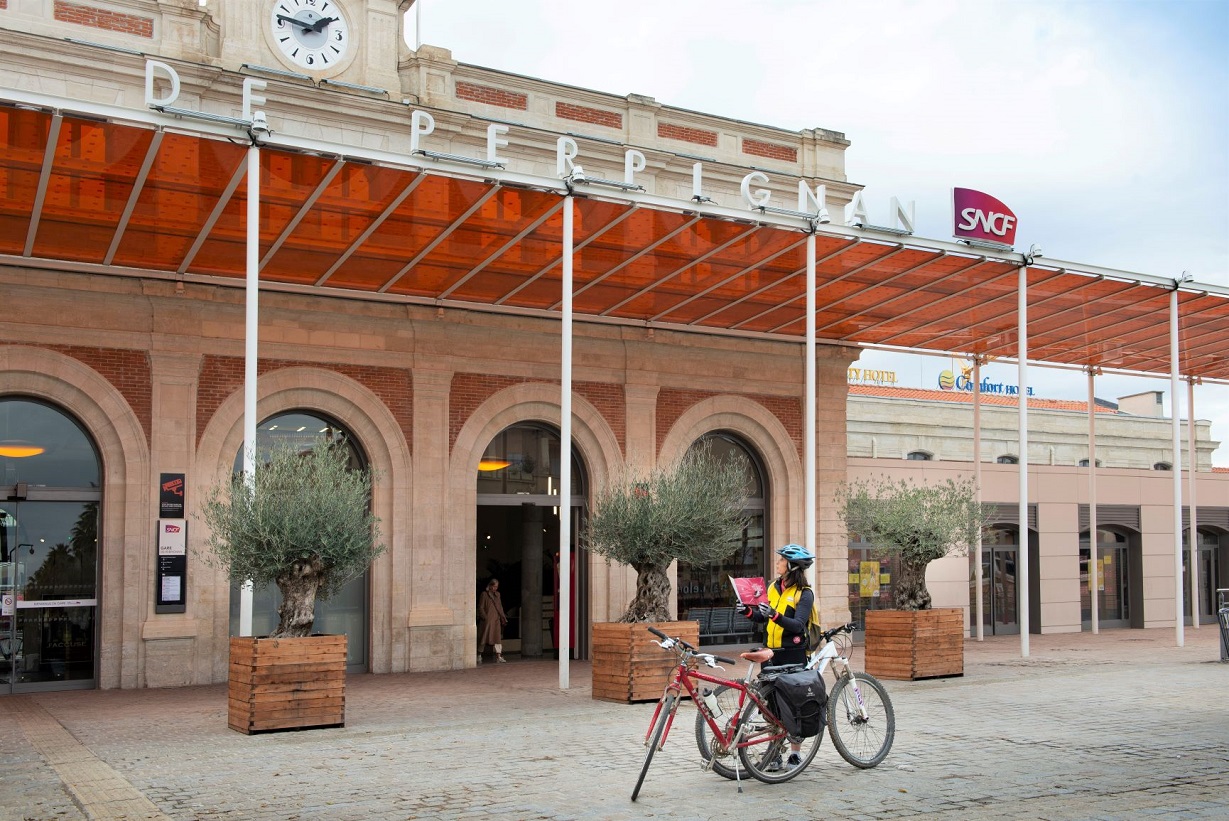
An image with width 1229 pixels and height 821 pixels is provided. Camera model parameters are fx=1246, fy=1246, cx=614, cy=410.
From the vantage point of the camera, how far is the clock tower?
18031mm

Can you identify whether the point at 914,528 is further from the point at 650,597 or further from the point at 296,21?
the point at 296,21

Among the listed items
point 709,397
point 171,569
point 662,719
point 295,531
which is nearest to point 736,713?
point 662,719

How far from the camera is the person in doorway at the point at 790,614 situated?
28.7 ft

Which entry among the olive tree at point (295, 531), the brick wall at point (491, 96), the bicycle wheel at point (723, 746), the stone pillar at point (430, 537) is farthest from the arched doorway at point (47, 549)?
the bicycle wheel at point (723, 746)

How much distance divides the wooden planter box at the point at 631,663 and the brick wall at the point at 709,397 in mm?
7093

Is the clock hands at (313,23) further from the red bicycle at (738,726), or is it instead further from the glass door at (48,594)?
the red bicycle at (738,726)

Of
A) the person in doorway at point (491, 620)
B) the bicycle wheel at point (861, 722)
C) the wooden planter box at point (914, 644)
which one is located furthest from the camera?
the person in doorway at point (491, 620)

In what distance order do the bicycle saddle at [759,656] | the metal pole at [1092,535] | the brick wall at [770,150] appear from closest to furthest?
the bicycle saddle at [759,656] < the brick wall at [770,150] < the metal pole at [1092,535]

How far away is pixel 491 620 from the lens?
62.8 ft

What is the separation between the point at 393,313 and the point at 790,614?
10.6 metres

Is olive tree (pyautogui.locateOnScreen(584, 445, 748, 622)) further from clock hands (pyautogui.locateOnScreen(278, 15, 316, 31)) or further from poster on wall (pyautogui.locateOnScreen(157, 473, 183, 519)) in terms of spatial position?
clock hands (pyautogui.locateOnScreen(278, 15, 316, 31))

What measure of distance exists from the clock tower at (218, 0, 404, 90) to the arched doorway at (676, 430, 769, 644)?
796 cm

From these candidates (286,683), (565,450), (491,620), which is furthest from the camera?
(491,620)

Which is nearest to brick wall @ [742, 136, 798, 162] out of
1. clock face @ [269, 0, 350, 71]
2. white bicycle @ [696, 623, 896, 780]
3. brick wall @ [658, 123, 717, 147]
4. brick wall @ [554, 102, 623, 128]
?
brick wall @ [658, 123, 717, 147]
